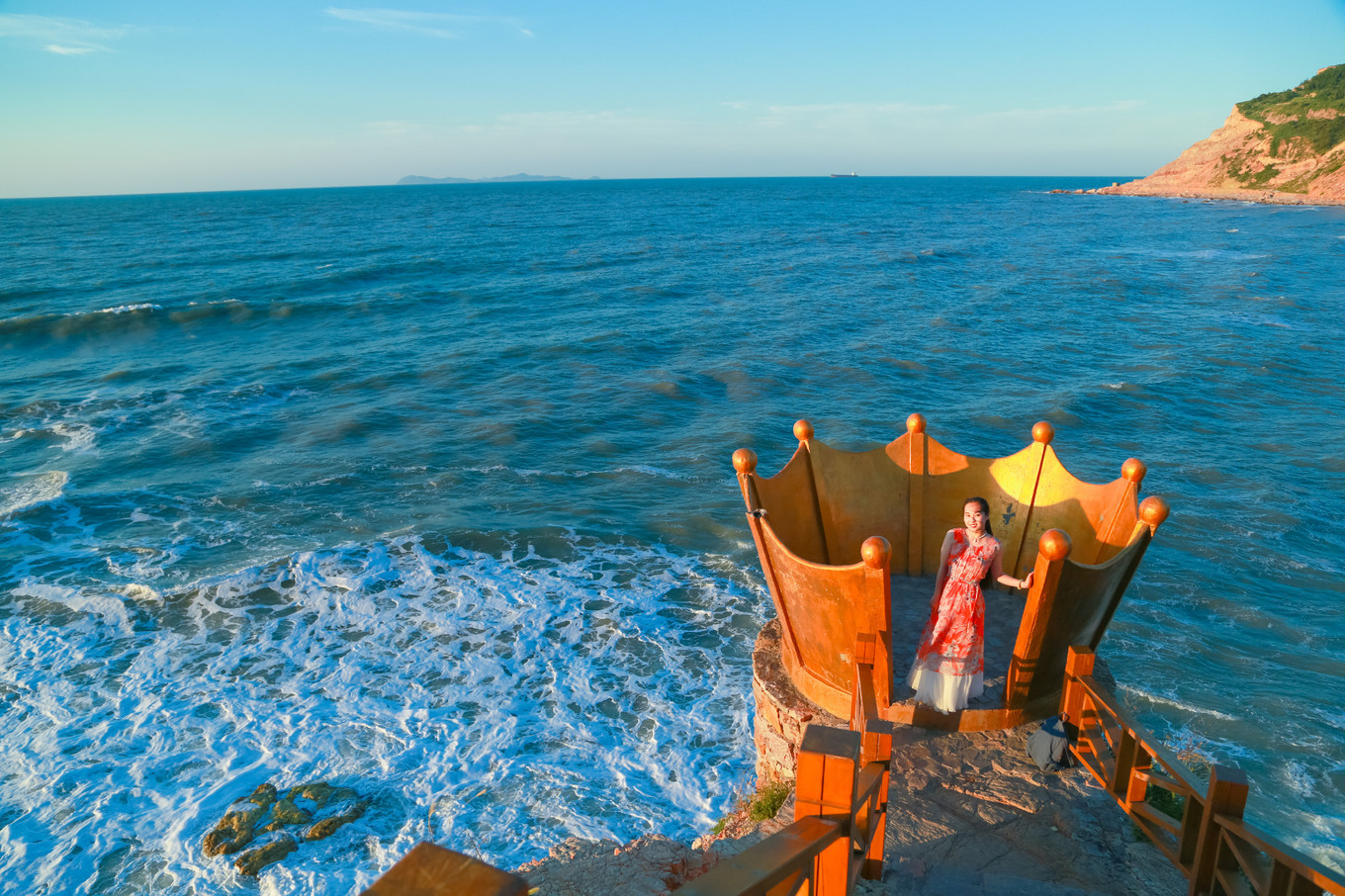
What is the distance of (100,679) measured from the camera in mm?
9570

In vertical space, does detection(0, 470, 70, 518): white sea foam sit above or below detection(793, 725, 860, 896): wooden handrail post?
below

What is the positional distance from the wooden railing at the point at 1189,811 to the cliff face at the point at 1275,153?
9713 centimetres

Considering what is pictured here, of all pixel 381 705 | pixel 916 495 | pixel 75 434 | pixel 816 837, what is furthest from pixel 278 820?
pixel 75 434

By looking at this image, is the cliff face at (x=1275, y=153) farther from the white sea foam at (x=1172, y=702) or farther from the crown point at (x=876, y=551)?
the crown point at (x=876, y=551)

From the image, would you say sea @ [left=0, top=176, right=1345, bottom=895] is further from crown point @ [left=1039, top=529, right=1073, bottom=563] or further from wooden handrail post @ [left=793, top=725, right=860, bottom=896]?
wooden handrail post @ [left=793, top=725, right=860, bottom=896]

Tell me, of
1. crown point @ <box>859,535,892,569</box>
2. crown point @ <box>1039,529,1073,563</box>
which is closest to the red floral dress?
crown point @ <box>1039,529,1073,563</box>

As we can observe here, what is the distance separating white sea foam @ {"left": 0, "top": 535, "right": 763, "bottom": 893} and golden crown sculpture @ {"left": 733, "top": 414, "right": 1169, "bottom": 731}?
284 cm

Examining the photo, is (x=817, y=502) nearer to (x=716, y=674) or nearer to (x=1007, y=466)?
(x=1007, y=466)

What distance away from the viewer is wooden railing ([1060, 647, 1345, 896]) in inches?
126

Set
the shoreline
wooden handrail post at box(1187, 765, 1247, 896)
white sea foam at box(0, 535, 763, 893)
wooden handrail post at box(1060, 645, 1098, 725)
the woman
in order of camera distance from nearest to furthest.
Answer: wooden handrail post at box(1187, 765, 1247, 896), wooden handrail post at box(1060, 645, 1098, 725), the woman, white sea foam at box(0, 535, 763, 893), the shoreline

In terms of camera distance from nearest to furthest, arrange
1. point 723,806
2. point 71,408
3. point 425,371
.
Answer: point 723,806 < point 71,408 < point 425,371

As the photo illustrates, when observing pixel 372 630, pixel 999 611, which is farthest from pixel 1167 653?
pixel 372 630

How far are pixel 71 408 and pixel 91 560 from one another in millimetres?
10835

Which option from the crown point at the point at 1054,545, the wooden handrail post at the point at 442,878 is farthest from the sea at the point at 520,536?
the wooden handrail post at the point at 442,878
